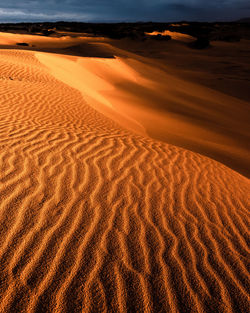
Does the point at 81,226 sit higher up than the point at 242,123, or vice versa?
the point at 81,226

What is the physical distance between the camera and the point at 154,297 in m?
2.09

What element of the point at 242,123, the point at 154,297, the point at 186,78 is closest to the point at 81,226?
the point at 154,297

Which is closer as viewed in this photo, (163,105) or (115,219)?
(115,219)

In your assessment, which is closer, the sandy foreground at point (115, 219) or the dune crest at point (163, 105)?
the sandy foreground at point (115, 219)

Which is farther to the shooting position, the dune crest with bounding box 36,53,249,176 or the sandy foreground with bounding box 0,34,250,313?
the dune crest with bounding box 36,53,249,176

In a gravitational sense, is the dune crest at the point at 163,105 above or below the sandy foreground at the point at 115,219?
below

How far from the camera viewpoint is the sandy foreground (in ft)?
6.85

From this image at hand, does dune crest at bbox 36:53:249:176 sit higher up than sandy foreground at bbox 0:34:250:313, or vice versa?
sandy foreground at bbox 0:34:250:313

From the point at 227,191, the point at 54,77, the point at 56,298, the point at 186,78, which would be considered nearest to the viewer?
the point at 56,298

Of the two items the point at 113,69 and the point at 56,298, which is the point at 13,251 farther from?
the point at 113,69

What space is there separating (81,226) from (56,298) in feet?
2.74

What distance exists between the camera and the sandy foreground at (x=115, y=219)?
6.85ft

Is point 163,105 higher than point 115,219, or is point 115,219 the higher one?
point 115,219

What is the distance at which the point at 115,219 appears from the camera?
292 centimetres
